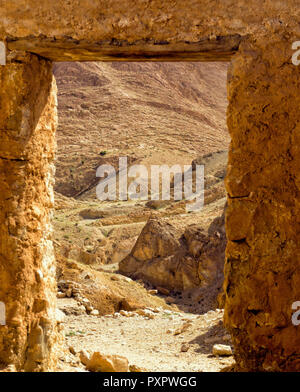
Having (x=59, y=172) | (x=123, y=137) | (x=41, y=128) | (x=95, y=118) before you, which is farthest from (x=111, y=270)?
(x=95, y=118)

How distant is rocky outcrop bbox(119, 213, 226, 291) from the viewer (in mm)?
11297

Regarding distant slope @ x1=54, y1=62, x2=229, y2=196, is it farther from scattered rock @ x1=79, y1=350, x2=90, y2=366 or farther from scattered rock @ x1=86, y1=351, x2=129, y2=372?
scattered rock @ x1=86, y1=351, x2=129, y2=372

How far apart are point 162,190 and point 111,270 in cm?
1274

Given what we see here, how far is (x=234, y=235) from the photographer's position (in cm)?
391

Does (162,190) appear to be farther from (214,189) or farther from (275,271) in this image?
(275,271)

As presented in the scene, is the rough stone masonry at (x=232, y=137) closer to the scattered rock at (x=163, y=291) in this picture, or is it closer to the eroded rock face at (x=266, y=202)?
the eroded rock face at (x=266, y=202)

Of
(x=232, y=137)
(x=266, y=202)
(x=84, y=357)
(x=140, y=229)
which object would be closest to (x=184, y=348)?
(x=84, y=357)

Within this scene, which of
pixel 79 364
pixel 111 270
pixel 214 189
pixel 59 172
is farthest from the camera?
pixel 59 172

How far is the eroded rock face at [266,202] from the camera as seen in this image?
12.5 ft
